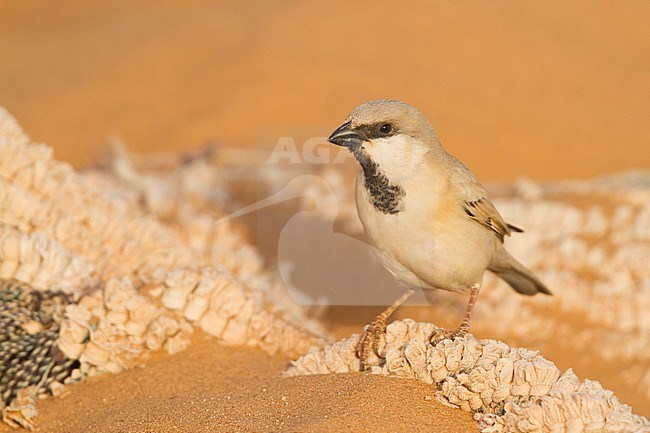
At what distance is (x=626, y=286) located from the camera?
5723 mm

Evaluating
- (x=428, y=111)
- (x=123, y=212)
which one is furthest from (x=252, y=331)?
(x=428, y=111)

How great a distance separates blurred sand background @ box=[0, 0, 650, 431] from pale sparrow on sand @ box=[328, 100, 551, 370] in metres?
4.67

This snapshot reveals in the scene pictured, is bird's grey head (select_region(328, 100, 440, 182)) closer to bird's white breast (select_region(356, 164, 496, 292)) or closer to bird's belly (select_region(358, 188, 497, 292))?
bird's white breast (select_region(356, 164, 496, 292))

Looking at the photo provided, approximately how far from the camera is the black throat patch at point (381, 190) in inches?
148

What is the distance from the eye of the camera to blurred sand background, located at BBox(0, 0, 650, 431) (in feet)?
30.9

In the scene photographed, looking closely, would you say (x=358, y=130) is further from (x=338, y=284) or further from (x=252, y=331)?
(x=338, y=284)

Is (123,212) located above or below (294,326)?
above

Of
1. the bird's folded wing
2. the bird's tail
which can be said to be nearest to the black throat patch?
the bird's folded wing

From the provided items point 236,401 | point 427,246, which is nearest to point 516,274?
point 427,246

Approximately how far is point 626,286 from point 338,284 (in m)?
2.21

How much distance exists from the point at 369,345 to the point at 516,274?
1.85 metres

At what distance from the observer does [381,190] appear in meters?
3.78

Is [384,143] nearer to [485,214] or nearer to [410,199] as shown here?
[410,199]

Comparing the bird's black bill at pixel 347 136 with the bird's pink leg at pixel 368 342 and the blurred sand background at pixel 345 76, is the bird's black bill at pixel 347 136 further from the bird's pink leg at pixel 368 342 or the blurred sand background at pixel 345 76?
the blurred sand background at pixel 345 76
